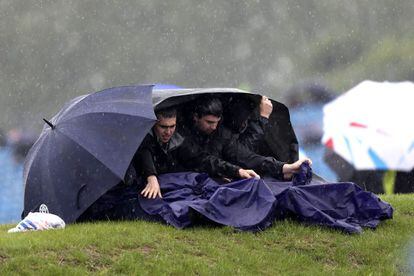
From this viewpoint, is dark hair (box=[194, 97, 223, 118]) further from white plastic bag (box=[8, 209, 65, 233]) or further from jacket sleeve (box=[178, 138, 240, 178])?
white plastic bag (box=[8, 209, 65, 233])

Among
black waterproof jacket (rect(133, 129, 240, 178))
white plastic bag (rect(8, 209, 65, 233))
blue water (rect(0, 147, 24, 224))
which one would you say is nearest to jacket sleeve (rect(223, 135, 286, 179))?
black waterproof jacket (rect(133, 129, 240, 178))

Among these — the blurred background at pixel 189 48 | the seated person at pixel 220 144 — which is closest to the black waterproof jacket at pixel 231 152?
the seated person at pixel 220 144

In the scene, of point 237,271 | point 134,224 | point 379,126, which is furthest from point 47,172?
point 379,126

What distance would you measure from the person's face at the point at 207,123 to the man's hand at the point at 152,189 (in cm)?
77

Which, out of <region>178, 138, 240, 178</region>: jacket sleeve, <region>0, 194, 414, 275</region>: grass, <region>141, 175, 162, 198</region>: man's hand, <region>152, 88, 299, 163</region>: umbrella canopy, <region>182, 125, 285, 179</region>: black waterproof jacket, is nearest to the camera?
<region>0, 194, 414, 275</region>: grass

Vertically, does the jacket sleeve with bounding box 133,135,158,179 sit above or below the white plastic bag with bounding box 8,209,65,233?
above

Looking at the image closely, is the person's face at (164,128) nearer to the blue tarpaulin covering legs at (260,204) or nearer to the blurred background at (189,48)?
the blue tarpaulin covering legs at (260,204)

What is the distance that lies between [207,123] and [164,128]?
524 mm

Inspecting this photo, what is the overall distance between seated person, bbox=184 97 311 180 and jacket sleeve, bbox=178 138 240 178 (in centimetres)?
8

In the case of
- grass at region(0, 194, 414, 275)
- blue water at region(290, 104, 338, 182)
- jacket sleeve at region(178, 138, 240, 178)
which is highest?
jacket sleeve at region(178, 138, 240, 178)

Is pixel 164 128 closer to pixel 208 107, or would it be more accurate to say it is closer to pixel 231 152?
pixel 208 107

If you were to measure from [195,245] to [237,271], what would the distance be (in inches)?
24.2

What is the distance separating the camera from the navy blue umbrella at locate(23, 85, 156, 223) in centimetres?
677

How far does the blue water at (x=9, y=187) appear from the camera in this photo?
16.8m
